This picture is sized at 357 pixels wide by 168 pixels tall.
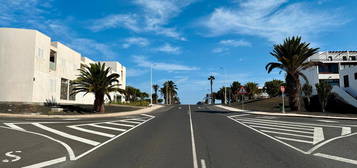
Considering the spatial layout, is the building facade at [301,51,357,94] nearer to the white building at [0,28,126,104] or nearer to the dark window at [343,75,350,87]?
the dark window at [343,75,350,87]

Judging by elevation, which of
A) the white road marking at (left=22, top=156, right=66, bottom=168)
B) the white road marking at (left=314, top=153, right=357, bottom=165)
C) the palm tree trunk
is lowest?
the white road marking at (left=314, top=153, right=357, bottom=165)

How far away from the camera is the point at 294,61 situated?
105ft

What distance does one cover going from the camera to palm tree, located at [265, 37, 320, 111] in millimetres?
32312

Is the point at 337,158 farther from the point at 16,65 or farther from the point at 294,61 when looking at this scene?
the point at 16,65

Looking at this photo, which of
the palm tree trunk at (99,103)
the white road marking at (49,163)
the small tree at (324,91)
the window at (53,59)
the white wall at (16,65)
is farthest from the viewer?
the window at (53,59)

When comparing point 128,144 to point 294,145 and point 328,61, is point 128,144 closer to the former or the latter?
point 294,145

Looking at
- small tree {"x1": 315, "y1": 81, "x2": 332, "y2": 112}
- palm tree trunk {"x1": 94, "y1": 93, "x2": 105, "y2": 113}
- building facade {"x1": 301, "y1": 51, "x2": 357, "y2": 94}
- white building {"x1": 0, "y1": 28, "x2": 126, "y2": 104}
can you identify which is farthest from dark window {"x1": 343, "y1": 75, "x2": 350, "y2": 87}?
white building {"x1": 0, "y1": 28, "x2": 126, "y2": 104}

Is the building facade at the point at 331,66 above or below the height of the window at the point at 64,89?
above

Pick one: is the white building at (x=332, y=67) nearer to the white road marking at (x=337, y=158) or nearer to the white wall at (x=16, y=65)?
the white road marking at (x=337, y=158)

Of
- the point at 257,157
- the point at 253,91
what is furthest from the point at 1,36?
the point at 253,91

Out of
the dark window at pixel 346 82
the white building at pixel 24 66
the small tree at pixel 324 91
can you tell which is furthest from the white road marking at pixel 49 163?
the dark window at pixel 346 82

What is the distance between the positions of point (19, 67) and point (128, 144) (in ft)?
92.5

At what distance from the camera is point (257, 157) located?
747 centimetres

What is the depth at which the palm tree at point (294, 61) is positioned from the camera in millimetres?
32312
